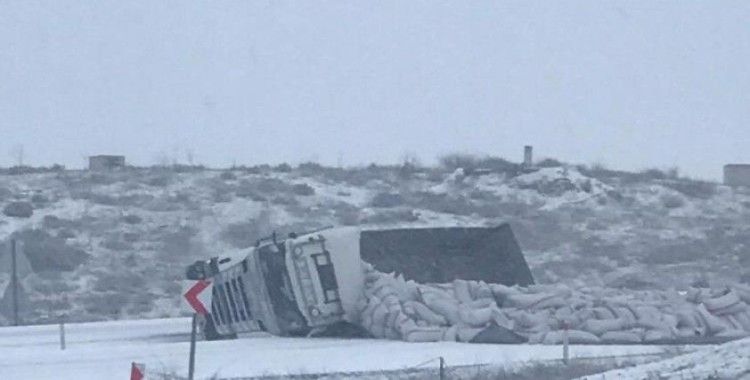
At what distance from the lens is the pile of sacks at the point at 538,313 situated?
26.2 m

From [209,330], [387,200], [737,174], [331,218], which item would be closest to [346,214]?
[331,218]

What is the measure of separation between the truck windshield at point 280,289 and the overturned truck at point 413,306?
0.01m

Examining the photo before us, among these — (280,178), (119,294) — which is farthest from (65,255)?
(280,178)

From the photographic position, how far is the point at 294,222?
59.1 meters

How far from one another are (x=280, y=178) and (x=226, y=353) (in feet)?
144

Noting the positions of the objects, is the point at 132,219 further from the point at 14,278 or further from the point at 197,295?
the point at 197,295

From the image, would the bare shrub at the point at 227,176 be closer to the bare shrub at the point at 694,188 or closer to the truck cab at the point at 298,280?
the bare shrub at the point at 694,188

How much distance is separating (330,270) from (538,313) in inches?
124

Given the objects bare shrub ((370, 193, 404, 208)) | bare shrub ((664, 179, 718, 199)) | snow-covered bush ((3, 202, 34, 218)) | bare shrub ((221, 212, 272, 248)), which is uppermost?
bare shrub ((664, 179, 718, 199))

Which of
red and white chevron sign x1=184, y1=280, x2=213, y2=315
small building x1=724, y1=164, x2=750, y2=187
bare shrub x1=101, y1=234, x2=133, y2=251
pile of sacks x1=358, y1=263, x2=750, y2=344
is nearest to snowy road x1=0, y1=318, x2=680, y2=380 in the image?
pile of sacks x1=358, y1=263, x2=750, y2=344

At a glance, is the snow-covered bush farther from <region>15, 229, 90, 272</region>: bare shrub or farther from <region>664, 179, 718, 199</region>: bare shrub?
<region>664, 179, 718, 199</region>: bare shrub

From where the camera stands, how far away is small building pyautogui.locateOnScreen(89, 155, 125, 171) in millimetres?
70381

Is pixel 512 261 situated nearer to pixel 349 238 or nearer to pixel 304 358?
pixel 349 238

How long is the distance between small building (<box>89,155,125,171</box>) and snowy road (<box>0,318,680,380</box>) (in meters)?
41.2
